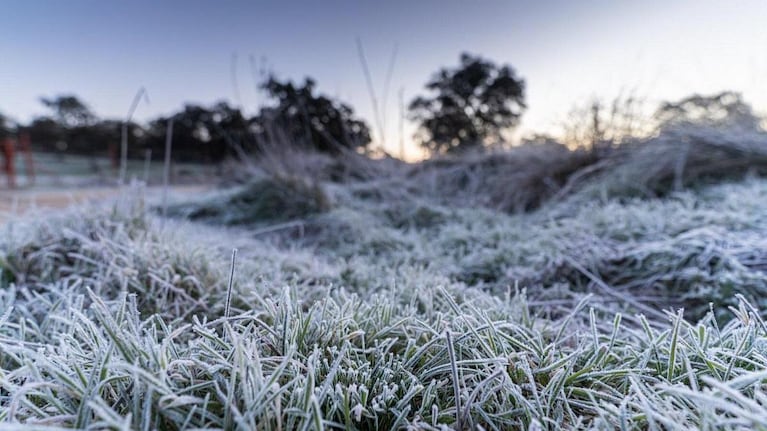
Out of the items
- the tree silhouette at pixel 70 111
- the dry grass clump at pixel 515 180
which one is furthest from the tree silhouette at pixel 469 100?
the tree silhouette at pixel 70 111

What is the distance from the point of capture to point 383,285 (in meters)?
0.99

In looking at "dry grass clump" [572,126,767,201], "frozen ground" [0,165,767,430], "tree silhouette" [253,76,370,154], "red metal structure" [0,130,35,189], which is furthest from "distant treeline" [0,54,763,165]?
"red metal structure" [0,130,35,189]

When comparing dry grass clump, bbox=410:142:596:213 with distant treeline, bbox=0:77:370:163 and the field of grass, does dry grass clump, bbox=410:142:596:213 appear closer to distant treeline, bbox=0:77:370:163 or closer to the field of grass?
the field of grass

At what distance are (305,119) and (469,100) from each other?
21.9ft

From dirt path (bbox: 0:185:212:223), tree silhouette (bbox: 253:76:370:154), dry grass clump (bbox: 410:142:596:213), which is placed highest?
tree silhouette (bbox: 253:76:370:154)

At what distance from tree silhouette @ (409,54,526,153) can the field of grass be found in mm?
6248

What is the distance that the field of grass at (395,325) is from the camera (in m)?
0.38

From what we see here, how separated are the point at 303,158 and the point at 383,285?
2395mm

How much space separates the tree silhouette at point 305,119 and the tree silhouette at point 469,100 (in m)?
4.18

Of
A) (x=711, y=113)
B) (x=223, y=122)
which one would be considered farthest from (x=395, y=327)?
(x=223, y=122)


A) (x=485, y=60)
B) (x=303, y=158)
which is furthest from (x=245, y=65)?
(x=485, y=60)

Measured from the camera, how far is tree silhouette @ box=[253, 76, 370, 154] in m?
3.26

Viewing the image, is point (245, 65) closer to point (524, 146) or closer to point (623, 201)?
point (524, 146)

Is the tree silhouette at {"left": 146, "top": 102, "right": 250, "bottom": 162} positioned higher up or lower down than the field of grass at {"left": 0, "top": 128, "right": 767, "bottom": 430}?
higher up
